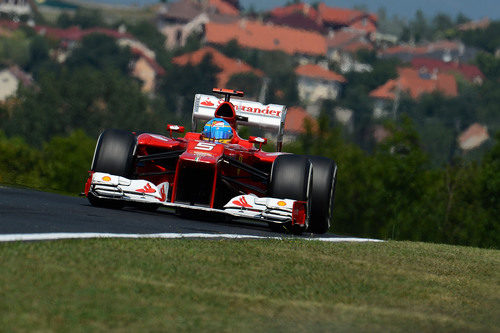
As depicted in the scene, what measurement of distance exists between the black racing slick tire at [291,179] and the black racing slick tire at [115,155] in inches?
75.6

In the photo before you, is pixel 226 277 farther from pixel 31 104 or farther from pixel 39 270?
pixel 31 104

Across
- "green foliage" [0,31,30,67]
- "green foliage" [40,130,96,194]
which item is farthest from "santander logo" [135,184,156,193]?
"green foliage" [0,31,30,67]

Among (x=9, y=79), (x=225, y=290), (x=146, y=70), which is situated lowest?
(x=9, y=79)

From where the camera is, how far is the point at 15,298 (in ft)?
22.9

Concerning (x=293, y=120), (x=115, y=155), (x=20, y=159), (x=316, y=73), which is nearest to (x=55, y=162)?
(x=20, y=159)

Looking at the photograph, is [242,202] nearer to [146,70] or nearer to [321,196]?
[321,196]

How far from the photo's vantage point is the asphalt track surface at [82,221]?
10914mm

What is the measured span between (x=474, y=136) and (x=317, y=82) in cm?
3715

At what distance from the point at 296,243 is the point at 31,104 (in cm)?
10619

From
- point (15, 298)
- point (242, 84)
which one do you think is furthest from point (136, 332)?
point (242, 84)

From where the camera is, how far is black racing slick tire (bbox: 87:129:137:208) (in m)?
15.8

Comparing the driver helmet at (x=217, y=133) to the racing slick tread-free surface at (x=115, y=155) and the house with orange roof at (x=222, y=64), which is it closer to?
the racing slick tread-free surface at (x=115, y=155)

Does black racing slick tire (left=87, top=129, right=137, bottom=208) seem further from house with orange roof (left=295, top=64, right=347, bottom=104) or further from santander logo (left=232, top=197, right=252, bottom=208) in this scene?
house with orange roof (left=295, top=64, right=347, bottom=104)

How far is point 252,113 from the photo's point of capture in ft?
65.1
